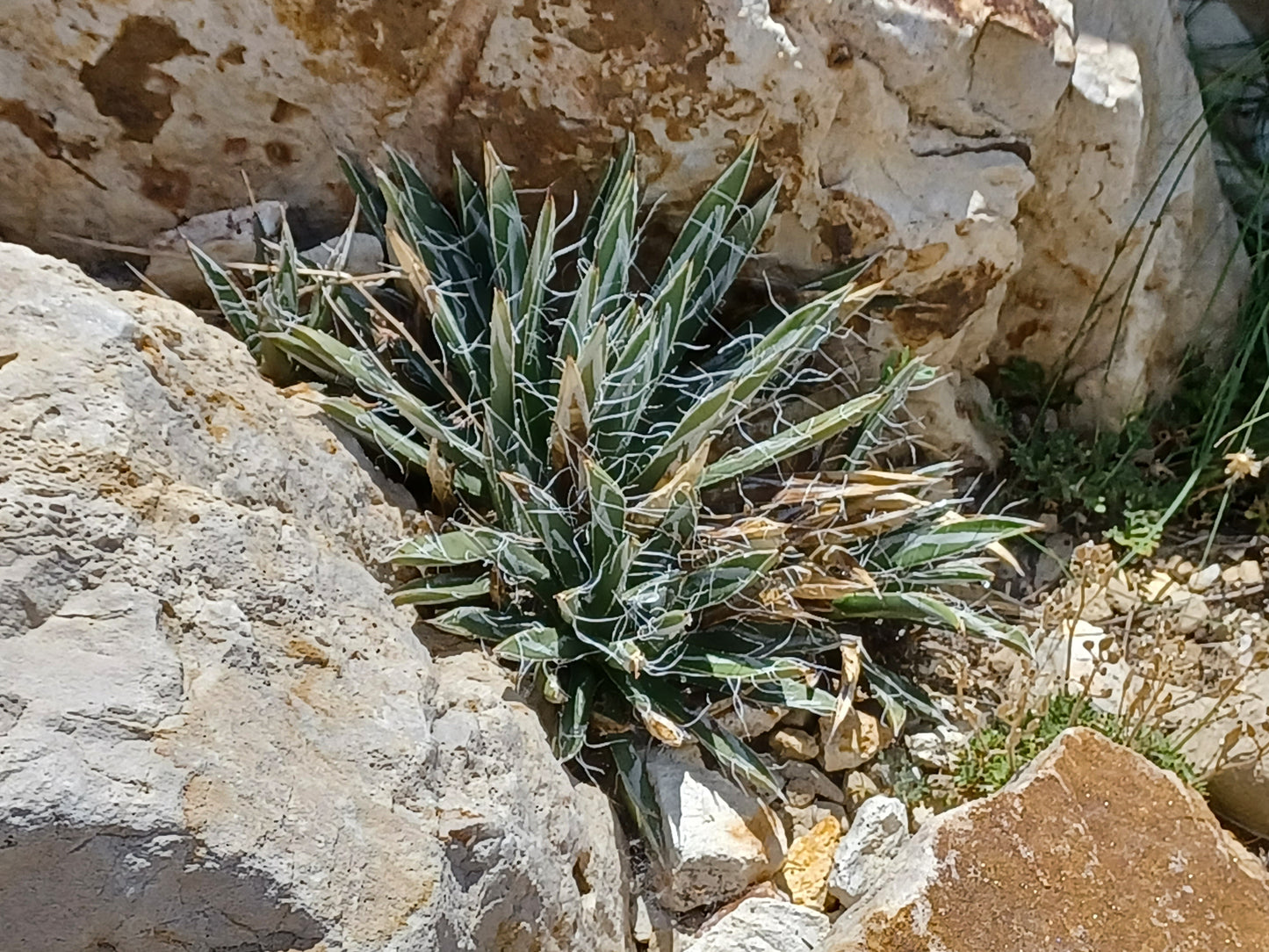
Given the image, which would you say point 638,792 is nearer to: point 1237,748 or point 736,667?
point 736,667

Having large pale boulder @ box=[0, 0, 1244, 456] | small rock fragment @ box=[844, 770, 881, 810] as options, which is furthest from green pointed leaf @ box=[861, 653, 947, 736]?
large pale boulder @ box=[0, 0, 1244, 456]

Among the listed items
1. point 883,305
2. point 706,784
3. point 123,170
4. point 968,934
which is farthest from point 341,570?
point 883,305

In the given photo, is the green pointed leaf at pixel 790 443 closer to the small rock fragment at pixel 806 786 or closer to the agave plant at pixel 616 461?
the agave plant at pixel 616 461

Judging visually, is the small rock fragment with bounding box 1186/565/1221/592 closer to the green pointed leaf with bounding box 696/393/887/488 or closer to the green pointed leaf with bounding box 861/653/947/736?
the green pointed leaf with bounding box 861/653/947/736

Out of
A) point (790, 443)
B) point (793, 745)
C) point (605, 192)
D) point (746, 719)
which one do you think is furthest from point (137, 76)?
point (793, 745)

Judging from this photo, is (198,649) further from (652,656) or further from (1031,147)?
(1031,147)

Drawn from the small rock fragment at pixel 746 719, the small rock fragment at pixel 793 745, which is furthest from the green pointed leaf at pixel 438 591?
the small rock fragment at pixel 793 745

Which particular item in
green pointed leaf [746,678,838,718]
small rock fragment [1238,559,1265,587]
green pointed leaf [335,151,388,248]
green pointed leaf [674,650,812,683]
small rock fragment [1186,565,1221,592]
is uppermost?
green pointed leaf [335,151,388,248]
